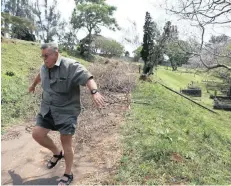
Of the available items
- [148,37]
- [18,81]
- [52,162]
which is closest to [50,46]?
[52,162]

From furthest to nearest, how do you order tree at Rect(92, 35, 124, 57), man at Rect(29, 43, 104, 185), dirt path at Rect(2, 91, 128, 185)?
tree at Rect(92, 35, 124, 57) → dirt path at Rect(2, 91, 128, 185) → man at Rect(29, 43, 104, 185)

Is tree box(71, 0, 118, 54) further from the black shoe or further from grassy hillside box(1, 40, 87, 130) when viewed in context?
the black shoe

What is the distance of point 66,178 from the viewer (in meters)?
3.84

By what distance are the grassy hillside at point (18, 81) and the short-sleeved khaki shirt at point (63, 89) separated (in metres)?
3.49

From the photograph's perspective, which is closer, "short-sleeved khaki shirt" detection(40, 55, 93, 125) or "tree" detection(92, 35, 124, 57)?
"short-sleeved khaki shirt" detection(40, 55, 93, 125)


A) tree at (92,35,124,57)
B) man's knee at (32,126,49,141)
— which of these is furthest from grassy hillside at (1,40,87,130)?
tree at (92,35,124,57)

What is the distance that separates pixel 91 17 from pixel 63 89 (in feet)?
112

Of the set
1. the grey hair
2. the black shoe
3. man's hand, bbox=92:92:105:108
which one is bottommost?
the black shoe

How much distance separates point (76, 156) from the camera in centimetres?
497

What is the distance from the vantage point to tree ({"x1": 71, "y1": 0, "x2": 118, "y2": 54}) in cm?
3537

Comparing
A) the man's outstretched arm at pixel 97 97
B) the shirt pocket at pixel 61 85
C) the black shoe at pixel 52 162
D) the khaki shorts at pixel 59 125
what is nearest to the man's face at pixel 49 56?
the shirt pocket at pixel 61 85

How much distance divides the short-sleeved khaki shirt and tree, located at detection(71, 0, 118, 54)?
32.4 m

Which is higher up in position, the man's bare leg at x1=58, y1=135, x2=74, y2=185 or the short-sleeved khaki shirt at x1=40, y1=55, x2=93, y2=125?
the short-sleeved khaki shirt at x1=40, y1=55, x2=93, y2=125

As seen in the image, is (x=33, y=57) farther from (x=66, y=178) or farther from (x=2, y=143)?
(x=66, y=178)
